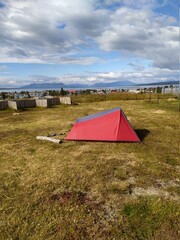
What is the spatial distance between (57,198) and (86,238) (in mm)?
1587

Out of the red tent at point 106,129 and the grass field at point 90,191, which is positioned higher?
the red tent at point 106,129

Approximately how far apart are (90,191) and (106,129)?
15.4 ft

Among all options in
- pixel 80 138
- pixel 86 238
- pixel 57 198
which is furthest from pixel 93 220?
pixel 80 138

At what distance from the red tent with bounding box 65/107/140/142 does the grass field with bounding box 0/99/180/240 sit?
1.30ft

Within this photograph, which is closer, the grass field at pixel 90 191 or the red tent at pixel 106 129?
the grass field at pixel 90 191

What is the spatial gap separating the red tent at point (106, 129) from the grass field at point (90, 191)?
39 centimetres

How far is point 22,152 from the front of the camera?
8859 mm

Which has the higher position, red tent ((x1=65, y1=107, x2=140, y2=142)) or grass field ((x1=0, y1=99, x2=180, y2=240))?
red tent ((x1=65, y1=107, x2=140, y2=142))

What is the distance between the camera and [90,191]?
561 cm

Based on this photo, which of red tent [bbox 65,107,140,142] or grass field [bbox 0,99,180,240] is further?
red tent [bbox 65,107,140,142]

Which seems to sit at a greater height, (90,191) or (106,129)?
(106,129)

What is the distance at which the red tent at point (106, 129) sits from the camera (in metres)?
9.76

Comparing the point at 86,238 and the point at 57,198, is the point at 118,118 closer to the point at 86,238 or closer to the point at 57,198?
the point at 57,198

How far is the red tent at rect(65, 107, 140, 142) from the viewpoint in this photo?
9.76 meters
